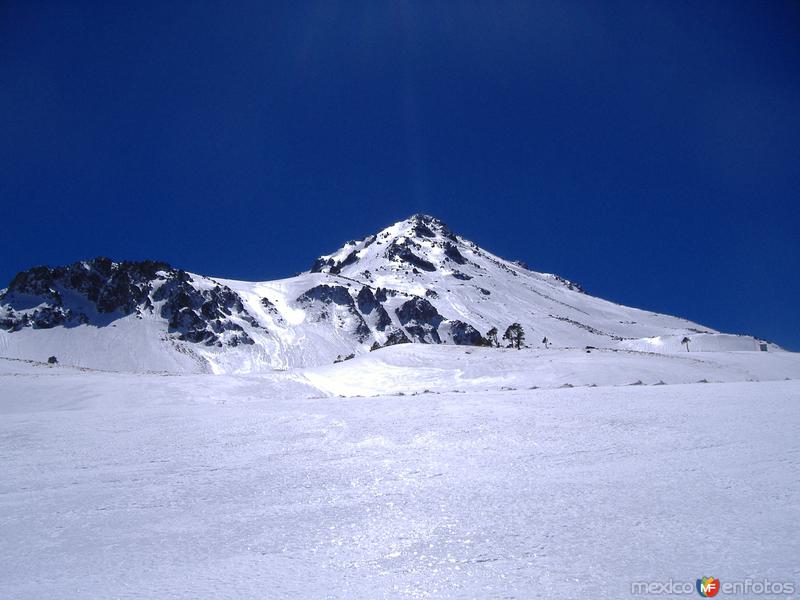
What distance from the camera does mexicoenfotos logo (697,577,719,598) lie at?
158 inches

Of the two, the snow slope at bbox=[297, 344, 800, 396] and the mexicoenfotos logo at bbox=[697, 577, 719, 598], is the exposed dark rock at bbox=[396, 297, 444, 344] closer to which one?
the snow slope at bbox=[297, 344, 800, 396]

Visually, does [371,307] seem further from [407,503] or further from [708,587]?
[708,587]

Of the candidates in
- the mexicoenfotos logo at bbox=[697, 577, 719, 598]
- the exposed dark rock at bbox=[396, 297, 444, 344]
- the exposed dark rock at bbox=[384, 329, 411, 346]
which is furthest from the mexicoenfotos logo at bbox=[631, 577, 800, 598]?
the exposed dark rock at bbox=[396, 297, 444, 344]

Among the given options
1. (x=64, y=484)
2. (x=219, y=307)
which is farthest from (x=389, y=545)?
(x=219, y=307)

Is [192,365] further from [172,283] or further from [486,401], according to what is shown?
[486,401]

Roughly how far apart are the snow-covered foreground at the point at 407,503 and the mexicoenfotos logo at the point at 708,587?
103 mm

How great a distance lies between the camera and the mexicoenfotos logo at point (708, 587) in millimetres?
4022

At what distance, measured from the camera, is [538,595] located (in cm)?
402

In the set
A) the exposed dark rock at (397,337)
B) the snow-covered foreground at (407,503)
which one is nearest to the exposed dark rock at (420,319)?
the exposed dark rock at (397,337)

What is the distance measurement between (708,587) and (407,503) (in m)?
3.09

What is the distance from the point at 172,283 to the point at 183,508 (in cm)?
12160

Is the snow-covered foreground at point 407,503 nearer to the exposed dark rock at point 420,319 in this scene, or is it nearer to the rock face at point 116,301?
the rock face at point 116,301

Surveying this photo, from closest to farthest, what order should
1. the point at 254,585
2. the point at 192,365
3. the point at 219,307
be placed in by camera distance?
the point at 254,585 < the point at 192,365 < the point at 219,307

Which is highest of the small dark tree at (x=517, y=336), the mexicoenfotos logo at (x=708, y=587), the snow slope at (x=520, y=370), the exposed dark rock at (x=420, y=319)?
the exposed dark rock at (x=420, y=319)
